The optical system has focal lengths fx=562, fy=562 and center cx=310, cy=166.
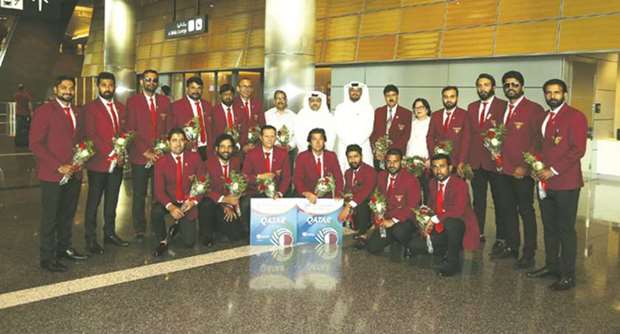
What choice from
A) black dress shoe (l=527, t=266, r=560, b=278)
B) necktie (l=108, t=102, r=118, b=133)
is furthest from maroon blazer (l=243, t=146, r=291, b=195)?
black dress shoe (l=527, t=266, r=560, b=278)

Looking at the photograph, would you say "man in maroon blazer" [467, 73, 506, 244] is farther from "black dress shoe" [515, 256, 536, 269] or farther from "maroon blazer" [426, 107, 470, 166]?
"black dress shoe" [515, 256, 536, 269]

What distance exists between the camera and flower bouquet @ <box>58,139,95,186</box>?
554cm

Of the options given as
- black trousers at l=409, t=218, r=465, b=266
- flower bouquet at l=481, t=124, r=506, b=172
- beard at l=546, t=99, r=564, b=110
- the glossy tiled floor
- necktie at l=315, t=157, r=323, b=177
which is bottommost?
the glossy tiled floor

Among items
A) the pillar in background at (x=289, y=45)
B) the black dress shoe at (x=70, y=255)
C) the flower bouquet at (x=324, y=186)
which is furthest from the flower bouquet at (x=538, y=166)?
the pillar in background at (x=289, y=45)

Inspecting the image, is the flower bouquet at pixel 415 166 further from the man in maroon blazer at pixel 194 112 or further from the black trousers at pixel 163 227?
the man in maroon blazer at pixel 194 112

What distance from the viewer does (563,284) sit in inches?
205

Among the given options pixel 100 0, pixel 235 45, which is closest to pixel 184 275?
pixel 235 45

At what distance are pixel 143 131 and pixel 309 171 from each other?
6.93ft

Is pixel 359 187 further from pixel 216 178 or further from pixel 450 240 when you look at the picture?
pixel 216 178

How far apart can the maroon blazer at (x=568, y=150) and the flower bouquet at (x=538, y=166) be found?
0.07 meters

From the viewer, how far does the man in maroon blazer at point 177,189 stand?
6.48 meters

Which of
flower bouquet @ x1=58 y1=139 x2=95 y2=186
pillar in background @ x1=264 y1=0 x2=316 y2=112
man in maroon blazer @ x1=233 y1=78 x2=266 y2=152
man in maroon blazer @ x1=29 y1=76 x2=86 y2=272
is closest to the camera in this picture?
man in maroon blazer @ x1=29 y1=76 x2=86 y2=272

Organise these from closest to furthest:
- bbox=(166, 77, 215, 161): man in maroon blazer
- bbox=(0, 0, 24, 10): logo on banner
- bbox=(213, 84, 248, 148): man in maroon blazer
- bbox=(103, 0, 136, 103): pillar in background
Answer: bbox=(166, 77, 215, 161): man in maroon blazer, bbox=(213, 84, 248, 148): man in maroon blazer, bbox=(0, 0, 24, 10): logo on banner, bbox=(103, 0, 136, 103): pillar in background

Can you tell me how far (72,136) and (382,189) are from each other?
11.1ft
